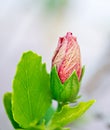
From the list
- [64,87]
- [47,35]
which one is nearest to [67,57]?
[64,87]

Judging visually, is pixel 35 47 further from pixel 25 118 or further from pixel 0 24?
pixel 25 118

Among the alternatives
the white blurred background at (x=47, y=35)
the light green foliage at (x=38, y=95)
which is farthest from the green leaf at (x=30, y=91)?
the white blurred background at (x=47, y=35)

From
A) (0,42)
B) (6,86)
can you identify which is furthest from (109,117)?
(0,42)

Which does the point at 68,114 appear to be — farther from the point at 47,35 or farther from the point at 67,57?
the point at 47,35

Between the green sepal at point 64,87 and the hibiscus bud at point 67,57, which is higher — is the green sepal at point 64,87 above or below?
below

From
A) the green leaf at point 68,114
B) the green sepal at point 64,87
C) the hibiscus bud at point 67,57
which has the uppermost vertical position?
the hibiscus bud at point 67,57

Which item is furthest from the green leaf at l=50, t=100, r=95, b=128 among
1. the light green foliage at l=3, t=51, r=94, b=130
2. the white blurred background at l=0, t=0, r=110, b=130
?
the white blurred background at l=0, t=0, r=110, b=130

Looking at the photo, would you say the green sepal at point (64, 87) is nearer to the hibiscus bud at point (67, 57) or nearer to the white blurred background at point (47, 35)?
the hibiscus bud at point (67, 57)
